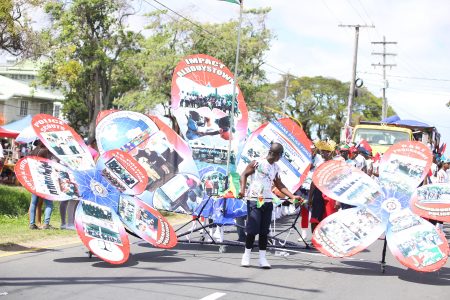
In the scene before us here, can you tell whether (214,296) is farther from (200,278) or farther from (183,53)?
(183,53)

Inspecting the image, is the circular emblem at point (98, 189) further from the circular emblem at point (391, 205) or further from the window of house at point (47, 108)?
the window of house at point (47, 108)

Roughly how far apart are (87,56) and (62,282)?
29.8m

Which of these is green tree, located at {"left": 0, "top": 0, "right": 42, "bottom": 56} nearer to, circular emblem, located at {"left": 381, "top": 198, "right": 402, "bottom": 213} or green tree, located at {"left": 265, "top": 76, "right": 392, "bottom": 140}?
circular emblem, located at {"left": 381, "top": 198, "right": 402, "bottom": 213}

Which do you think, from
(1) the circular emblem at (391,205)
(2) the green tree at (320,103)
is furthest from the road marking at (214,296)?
(2) the green tree at (320,103)

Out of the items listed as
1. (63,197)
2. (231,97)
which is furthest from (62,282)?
(231,97)

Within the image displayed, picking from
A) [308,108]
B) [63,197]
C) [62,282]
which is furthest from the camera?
[308,108]

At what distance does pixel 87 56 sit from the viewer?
3531cm

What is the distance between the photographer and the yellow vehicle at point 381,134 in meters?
19.7

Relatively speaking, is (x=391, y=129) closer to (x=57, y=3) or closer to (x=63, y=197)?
(x=63, y=197)

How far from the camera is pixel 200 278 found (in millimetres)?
7551

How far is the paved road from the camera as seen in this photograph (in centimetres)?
660

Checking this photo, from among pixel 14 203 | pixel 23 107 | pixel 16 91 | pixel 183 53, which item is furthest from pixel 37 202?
pixel 23 107

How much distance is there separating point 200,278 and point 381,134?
13531 millimetres

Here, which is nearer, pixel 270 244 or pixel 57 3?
pixel 270 244
